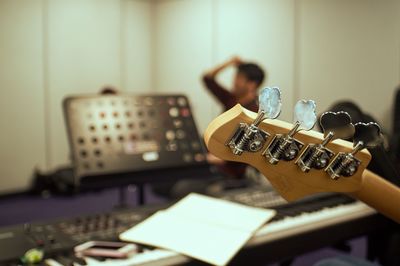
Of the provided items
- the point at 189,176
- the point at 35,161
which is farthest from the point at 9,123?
the point at 189,176

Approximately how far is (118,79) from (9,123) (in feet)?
4.17

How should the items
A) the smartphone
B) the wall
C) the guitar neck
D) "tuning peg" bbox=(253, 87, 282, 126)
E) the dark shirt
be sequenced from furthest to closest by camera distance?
the wall
the dark shirt
the smartphone
the guitar neck
"tuning peg" bbox=(253, 87, 282, 126)

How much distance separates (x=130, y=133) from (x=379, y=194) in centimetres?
104

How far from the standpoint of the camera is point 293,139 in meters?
0.88

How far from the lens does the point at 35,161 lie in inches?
190

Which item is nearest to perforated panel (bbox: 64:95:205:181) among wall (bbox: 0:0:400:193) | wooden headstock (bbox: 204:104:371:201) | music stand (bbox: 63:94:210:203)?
music stand (bbox: 63:94:210:203)

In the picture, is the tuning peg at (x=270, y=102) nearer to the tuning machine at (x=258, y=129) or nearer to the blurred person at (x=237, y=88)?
the tuning machine at (x=258, y=129)

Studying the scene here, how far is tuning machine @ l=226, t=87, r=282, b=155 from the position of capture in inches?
32.3

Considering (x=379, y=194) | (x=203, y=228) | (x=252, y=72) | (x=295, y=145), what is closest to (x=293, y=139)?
(x=295, y=145)

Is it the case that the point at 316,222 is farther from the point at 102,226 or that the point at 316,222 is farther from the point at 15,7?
the point at 15,7

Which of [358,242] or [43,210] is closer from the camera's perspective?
[358,242]

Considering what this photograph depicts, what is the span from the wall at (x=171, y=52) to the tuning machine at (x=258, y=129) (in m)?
2.82

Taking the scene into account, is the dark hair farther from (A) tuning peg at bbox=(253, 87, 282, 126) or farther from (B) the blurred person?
(A) tuning peg at bbox=(253, 87, 282, 126)

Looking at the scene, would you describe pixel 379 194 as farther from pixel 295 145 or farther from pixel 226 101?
pixel 226 101
